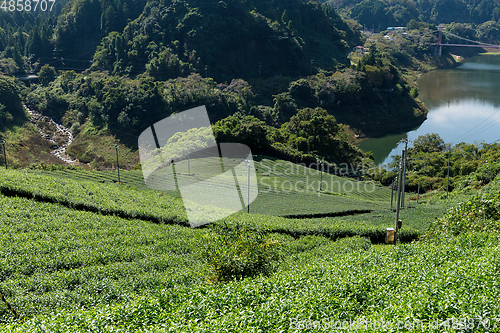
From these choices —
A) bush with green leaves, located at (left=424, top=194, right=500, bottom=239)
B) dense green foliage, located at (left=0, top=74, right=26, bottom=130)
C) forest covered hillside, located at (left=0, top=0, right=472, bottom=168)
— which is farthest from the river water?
dense green foliage, located at (left=0, top=74, right=26, bottom=130)

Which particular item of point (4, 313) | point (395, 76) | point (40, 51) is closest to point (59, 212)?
point (4, 313)

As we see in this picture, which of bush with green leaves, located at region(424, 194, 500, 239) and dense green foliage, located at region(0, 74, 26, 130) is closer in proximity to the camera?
bush with green leaves, located at region(424, 194, 500, 239)

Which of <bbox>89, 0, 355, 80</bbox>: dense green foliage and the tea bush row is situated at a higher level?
<bbox>89, 0, 355, 80</bbox>: dense green foliage

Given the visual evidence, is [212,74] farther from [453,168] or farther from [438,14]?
[438,14]

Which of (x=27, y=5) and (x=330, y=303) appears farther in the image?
(x=27, y=5)

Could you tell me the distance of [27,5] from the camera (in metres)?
125

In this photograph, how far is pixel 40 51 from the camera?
104m

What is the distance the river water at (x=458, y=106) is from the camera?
225 ft

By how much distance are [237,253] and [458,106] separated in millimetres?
93009

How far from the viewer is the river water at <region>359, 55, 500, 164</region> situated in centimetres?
6844

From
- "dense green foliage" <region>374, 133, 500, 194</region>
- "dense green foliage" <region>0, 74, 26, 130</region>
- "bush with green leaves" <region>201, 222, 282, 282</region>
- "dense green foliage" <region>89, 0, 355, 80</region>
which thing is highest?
"dense green foliage" <region>89, 0, 355, 80</region>

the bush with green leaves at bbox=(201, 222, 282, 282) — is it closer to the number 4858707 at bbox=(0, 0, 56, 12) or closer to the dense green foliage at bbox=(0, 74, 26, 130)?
→ the dense green foliage at bbox=(0, 74, 26, 130)

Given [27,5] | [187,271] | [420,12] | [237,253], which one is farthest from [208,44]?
[420,12]

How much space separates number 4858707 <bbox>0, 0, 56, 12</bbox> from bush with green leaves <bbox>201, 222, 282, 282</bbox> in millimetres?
138848
